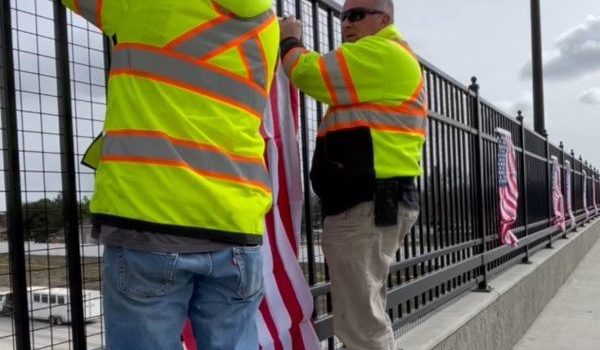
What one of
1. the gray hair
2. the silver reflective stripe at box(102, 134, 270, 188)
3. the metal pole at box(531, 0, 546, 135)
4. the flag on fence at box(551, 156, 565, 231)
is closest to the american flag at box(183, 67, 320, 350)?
the gray hair

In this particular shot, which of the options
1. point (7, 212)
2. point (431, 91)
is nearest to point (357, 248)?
point (7, 212)

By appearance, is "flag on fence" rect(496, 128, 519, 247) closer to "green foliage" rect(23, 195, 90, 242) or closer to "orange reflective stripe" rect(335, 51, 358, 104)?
"orange reflective stripe" rect(335, 51, 358, 104)

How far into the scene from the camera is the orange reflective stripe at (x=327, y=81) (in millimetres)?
2680

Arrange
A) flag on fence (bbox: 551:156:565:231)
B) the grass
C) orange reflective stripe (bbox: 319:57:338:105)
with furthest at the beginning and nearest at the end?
flag on fence (bbox: 551:156:565:231) < orange reflective stripe (bbox: 319:57:338:105) < the grass

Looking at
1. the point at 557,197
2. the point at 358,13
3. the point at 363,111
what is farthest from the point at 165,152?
the point at 557,197

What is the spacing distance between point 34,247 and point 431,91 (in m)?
3.82

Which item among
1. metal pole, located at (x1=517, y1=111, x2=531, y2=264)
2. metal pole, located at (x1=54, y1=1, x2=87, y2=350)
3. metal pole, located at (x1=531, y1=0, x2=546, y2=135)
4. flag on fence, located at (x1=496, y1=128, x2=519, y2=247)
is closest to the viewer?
metal pole, located at (x1=54, y1=1, x2=87, y2=350)

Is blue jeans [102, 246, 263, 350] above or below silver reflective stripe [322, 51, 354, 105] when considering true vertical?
below

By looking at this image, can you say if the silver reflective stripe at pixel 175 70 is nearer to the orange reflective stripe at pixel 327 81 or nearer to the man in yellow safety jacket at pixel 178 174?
the man in yellow safety jacket at pixel 178 174

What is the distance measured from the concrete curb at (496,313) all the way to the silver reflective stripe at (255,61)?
8.69 feet

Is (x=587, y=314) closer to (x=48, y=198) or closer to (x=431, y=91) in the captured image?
(x=431, y=91)

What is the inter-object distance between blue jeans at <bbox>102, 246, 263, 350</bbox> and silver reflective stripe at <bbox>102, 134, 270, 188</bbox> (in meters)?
0.22

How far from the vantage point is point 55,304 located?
2152mm

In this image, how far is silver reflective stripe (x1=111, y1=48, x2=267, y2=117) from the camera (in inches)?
Answer: 68.9
